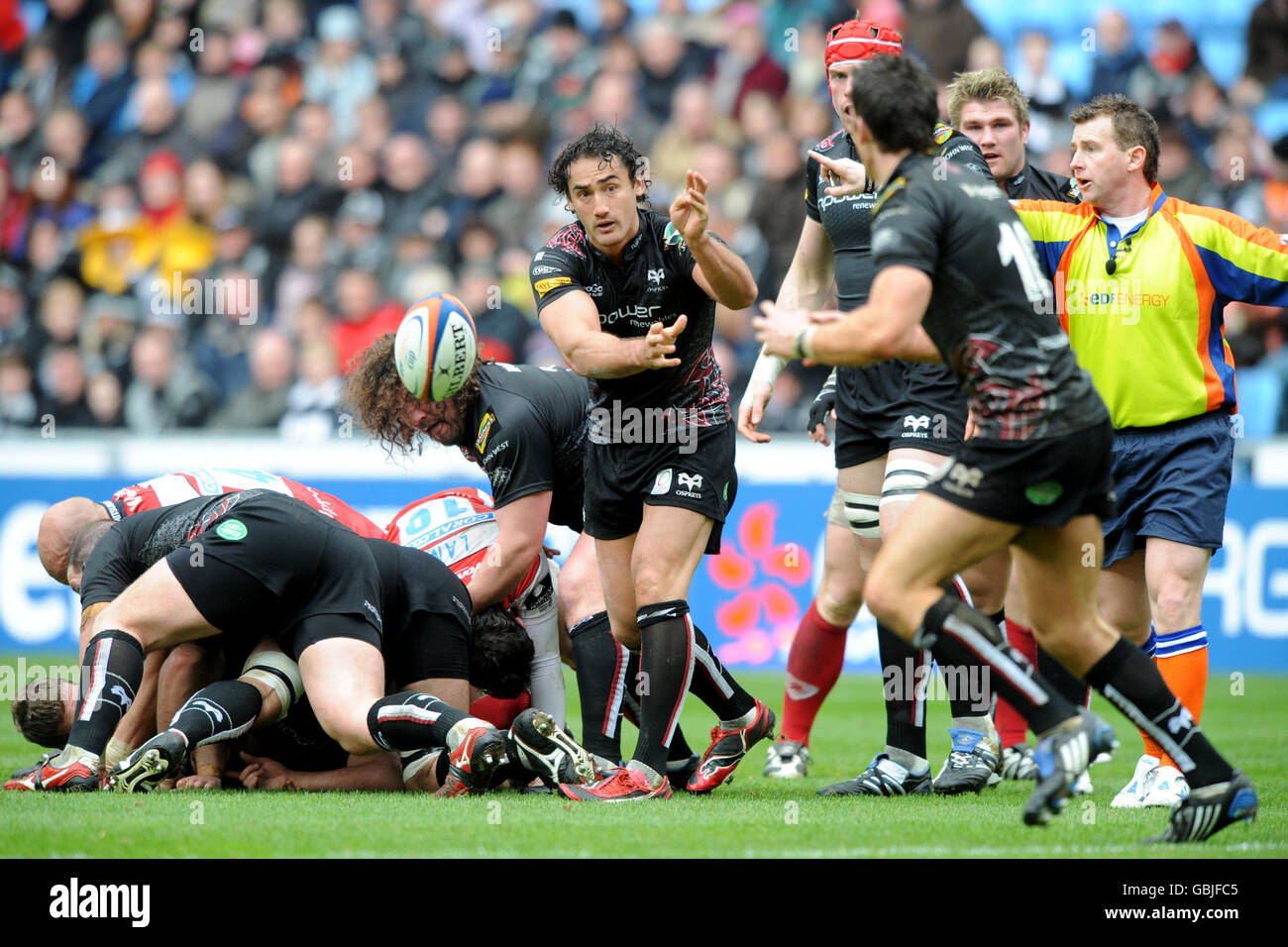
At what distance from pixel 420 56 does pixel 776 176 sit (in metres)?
4.46

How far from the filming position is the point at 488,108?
592 inches

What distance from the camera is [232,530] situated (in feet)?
19.2

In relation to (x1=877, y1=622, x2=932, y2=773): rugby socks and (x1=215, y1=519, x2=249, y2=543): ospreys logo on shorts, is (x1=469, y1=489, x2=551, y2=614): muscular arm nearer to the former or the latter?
(x1=215, y1=519, x2=249, y2=543): ospreys logo on shorts

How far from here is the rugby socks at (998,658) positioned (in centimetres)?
448

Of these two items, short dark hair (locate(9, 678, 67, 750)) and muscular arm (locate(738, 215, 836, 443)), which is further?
muscular arm (locate(738, 215, 836, 443))

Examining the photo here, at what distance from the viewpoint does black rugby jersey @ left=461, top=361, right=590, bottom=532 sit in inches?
263

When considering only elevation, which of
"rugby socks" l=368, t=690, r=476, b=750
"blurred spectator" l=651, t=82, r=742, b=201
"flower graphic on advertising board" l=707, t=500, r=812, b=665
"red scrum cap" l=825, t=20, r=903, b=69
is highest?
"blurred spectator" l=651, t=82, r=742, b=201

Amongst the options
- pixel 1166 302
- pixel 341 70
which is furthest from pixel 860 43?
pixel 341 70

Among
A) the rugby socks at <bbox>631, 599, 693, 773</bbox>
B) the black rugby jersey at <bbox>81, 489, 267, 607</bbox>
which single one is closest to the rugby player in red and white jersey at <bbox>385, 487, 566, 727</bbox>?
the rugby socks at <bbox>631, 599, 693, 773</bbox>

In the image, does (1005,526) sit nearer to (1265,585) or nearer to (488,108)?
(1265,585)

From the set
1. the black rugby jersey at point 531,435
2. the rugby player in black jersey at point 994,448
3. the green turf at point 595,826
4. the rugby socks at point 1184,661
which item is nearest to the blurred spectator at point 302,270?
the black rugby jersey at point 531,435

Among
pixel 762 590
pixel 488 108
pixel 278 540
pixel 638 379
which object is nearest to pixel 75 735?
pixel 278 540

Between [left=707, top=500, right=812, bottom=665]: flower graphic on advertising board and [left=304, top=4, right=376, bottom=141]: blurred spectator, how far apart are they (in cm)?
646

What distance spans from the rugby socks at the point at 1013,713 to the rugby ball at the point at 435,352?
2.85m
